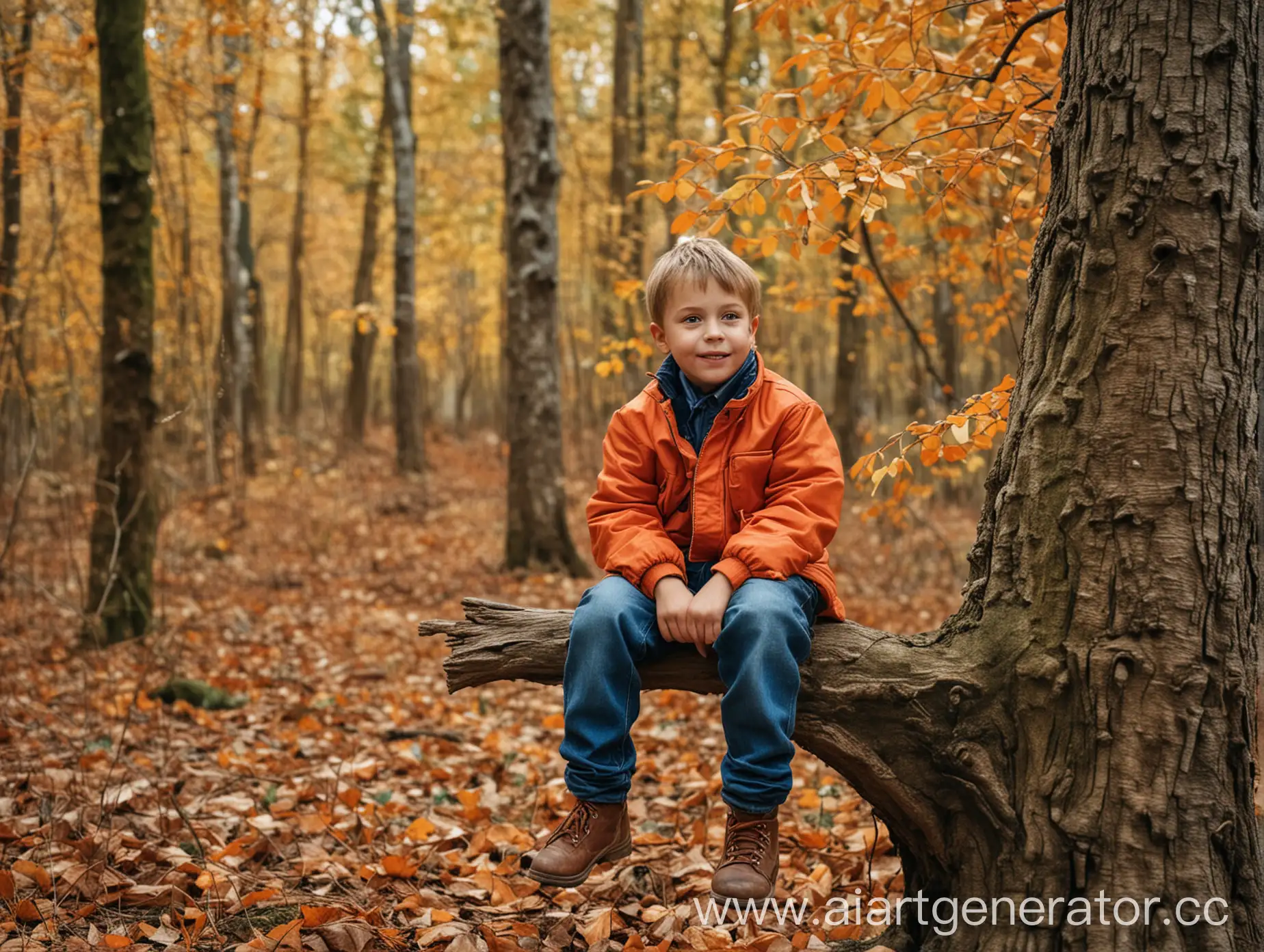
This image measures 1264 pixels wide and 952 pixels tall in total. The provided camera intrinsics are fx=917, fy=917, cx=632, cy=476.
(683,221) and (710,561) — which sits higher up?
(683,221)

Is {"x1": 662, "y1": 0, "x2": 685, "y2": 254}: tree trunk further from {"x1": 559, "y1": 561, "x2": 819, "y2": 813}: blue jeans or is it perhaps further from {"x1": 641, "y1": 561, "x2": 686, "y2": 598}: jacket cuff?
{"x1": 559, "y1": 561, "x2": 819, "y2": 813}: blue jeans

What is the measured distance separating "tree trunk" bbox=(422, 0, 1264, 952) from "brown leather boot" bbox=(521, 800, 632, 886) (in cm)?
74

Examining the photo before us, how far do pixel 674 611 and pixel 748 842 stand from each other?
0.64m

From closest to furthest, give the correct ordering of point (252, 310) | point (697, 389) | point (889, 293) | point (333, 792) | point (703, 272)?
point (703, 272) < point (697, 389) < point (333, 792) < point (889, 293) < point (252, 310)

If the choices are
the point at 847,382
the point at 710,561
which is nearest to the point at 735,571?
the point at 710,561

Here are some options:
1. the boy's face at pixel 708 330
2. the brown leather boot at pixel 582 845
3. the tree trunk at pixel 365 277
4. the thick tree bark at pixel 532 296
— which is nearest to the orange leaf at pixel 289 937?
the brown leather boot at pixel 582 845

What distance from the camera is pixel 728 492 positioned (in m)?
2.80

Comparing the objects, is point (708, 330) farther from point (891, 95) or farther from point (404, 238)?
point (404, 238)

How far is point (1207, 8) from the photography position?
2172 mm

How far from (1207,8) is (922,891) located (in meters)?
2.30

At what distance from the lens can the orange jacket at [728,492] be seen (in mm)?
2594

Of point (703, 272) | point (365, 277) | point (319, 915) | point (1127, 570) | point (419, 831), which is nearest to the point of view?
point (1127, 570)

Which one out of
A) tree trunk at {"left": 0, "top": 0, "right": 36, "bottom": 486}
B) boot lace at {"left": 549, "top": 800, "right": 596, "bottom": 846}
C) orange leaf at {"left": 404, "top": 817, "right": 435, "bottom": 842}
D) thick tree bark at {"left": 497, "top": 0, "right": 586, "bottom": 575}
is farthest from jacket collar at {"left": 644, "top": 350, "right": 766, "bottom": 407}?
thick tree bark at {"left": 497, "top": 0, "right": 586, "bottom": 575}

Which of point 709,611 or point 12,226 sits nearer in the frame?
point 709,611
